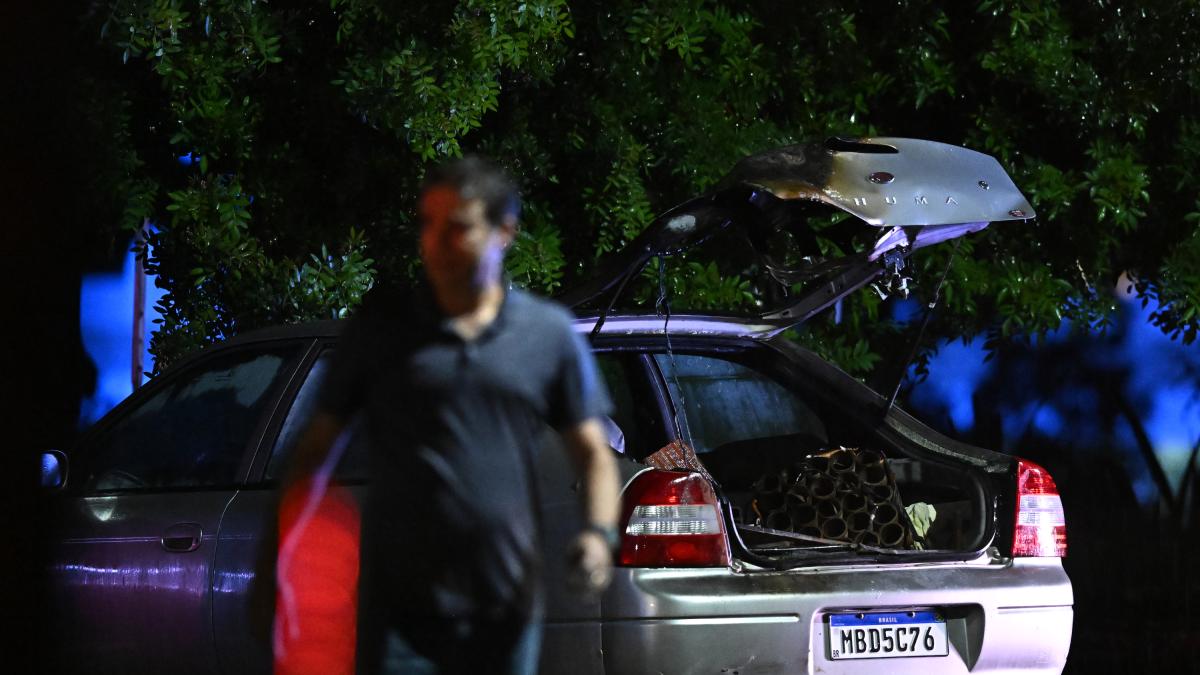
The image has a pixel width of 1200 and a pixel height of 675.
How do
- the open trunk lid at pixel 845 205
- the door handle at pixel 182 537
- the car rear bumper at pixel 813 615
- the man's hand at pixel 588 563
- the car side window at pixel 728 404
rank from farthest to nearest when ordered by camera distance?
the car side window at pixel 728 404
the door handle at pixel 182 537
the open trunk lid at pixel 845 205
the car rear bumper at pixel 813 615
the man's hand at pixel 588 563

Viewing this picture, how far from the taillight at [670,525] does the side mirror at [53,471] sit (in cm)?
206

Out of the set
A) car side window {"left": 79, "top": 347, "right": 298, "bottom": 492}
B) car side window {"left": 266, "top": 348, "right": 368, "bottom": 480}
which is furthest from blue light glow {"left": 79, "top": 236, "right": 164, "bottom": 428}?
car side window {"left": 266, "top": 348, "right": 368, "bottom": 480}

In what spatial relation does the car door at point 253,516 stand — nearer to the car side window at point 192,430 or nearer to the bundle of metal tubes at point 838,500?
the car side window at point 192,430

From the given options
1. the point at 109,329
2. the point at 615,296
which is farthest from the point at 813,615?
the point at 109,329

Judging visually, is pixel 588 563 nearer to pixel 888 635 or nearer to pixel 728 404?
pixel 888 635

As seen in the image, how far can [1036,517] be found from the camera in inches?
213

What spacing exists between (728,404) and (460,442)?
3100 millimetres

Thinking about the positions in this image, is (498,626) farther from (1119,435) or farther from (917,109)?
(1119,435)

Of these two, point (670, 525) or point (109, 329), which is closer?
point (670, 525)

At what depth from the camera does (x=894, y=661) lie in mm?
4957

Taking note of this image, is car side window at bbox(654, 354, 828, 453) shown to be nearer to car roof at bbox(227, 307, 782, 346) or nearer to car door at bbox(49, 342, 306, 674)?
car roof at bbox(227, 307, 782, 346)

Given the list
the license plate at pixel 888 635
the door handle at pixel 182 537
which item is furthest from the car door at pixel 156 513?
A: the license plate at pixel 888 635

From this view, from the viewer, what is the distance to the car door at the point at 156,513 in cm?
535

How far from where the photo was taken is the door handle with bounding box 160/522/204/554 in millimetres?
5336
